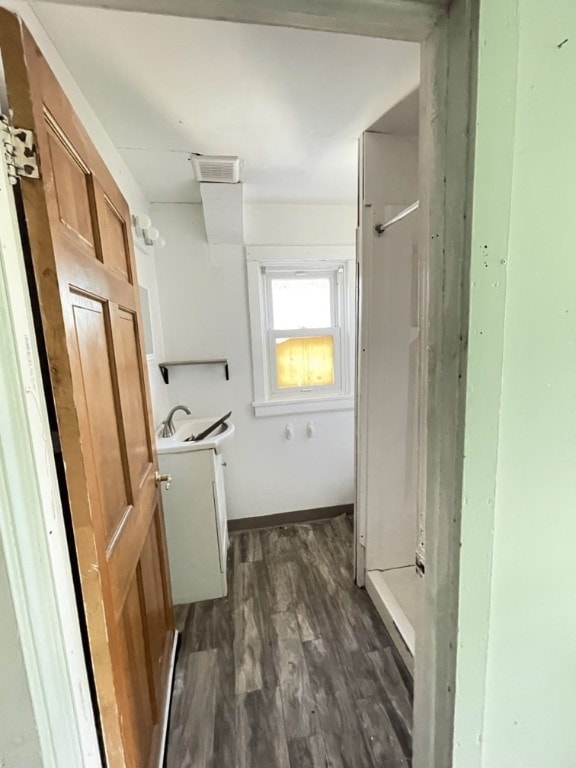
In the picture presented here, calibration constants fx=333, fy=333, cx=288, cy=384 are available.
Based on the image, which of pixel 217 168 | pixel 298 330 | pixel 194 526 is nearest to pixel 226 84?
pixel 217 168

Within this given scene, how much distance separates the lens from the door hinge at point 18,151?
21.9 inches

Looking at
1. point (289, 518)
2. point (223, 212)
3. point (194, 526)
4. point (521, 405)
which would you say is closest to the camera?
point (521, 405)

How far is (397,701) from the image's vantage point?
53.4 inches

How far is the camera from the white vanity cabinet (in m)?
1.76

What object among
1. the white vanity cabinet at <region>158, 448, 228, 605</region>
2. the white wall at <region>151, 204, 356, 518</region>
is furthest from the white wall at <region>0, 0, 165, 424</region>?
the white vanity cabinet at <region>158, 448, 228, 605</region>

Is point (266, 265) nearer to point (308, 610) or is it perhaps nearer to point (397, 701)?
point (308, 610)

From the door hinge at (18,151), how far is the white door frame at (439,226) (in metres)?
0.21

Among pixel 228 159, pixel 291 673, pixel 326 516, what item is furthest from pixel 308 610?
pixel 228 159

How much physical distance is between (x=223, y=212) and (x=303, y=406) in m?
1.40

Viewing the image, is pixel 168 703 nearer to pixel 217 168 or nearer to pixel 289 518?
pixel 289 518

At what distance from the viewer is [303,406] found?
2.51 m

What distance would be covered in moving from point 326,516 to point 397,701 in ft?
4.43

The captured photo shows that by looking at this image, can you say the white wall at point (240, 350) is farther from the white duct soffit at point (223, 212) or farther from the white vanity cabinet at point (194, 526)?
the white vanity cabinet at point (194, 526)

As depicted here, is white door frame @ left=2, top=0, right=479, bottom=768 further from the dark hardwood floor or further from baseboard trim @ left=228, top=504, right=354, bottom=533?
baseboard trim @ left=228, top=504, right=354, bottom=533
